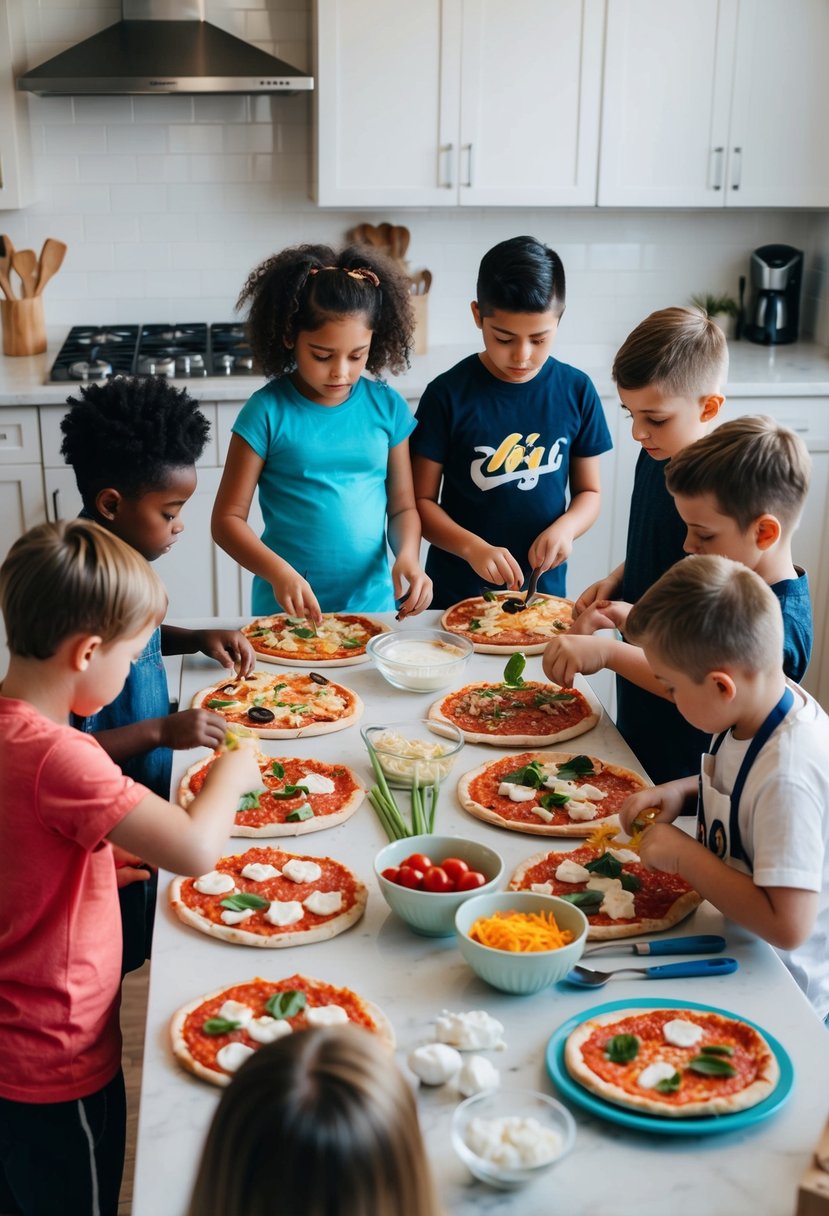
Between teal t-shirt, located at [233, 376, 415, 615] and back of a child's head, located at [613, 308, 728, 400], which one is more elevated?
back of a child's head, located at [613, 308, 728, 400]

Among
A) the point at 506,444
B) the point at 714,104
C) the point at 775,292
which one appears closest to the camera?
the point at 506,444

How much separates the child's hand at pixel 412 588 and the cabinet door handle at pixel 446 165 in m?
1.95

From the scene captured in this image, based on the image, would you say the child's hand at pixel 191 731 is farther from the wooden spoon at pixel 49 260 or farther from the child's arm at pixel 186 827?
the wooden spoon at pixel 49 260

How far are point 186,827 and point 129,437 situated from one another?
833 mm

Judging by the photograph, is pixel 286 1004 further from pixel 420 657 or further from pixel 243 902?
pixel 420 657

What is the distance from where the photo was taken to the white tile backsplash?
4.08 metres

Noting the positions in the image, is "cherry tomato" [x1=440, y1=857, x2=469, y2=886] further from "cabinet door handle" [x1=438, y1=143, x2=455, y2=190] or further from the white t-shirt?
"cabinet door handle" [x1=438, y1=143, x2=455, y2=190]

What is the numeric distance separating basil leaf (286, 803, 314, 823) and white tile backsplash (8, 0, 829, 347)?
3027 mm

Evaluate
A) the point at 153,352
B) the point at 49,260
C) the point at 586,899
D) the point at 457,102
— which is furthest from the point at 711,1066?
the point at 49,260

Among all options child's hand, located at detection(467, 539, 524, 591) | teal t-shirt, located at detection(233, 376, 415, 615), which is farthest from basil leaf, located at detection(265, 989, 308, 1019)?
teal t-shirt, located at detection(233, 376, 415, 615)

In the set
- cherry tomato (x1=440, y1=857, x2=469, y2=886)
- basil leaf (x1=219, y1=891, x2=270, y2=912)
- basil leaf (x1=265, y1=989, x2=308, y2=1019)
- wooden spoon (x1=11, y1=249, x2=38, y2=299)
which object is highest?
wooden spoon (x1=11, y1=249, x2=38, y2=299)

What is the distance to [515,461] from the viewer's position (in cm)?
267

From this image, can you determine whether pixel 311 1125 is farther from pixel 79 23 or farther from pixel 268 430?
pixel 79 23

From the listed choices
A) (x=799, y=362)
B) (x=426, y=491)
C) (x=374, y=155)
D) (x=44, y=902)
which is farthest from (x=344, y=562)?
(x=799, y=362)
